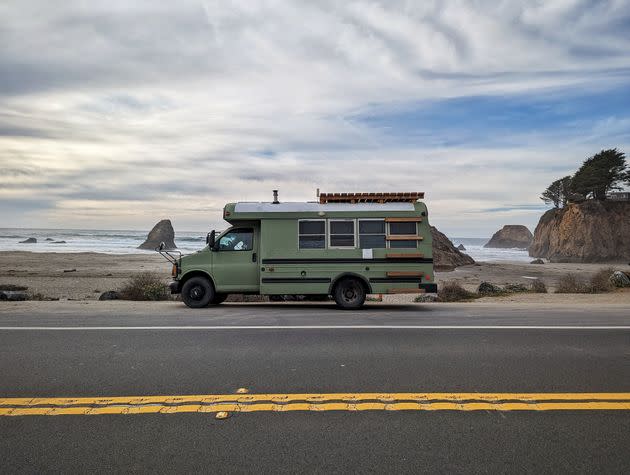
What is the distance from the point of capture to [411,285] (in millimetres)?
12547

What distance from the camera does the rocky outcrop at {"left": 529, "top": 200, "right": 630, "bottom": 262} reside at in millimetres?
58125

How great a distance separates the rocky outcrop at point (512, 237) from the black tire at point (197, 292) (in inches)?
4472

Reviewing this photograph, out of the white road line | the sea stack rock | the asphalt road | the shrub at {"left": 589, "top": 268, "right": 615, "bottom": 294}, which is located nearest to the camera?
the asphalt road

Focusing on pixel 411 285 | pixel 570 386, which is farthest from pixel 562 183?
pixel 570 386

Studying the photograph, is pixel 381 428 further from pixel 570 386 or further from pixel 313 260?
pixel 313 260

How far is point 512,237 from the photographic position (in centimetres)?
11888

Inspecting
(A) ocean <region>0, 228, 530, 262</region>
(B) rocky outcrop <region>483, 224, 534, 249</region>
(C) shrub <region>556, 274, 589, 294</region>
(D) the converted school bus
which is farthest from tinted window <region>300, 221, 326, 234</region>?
(B) rocky outcrop <region>483, 224, 534, 249</region>

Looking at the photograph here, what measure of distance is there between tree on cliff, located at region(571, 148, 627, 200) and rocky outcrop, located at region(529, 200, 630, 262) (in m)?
3.76

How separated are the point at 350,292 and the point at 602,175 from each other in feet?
205

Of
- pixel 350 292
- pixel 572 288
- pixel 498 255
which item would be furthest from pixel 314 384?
pixel 498 255

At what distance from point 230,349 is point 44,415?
9.17ft

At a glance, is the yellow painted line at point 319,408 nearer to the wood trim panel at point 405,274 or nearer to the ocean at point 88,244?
the wood trim panel at point 405,274

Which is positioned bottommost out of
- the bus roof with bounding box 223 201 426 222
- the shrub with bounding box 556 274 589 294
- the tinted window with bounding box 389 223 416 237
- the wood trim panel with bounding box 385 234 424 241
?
the shrub with bounding box 556 274 589 294

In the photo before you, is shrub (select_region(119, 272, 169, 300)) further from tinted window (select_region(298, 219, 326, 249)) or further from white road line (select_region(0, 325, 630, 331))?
white road line (select_region(0, 325, 630, 331))
